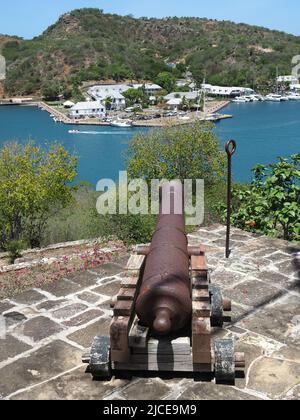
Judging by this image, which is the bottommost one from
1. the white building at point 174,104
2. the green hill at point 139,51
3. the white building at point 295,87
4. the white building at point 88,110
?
the white building at point 88,110

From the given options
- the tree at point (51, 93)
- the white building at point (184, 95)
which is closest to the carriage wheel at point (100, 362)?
the white building at point (184, 95)

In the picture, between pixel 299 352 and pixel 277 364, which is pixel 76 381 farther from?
pixel 299 352

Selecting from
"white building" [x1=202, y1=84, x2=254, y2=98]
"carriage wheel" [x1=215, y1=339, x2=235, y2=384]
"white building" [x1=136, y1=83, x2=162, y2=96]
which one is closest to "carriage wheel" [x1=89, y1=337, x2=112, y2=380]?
"carriage wheel" [x1=215, y1=339, x2=235, y2=384]

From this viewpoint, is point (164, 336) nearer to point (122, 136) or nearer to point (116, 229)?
point (116, 229)

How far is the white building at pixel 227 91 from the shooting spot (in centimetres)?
8675

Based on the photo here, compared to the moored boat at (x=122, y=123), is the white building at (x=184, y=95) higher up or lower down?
higher up

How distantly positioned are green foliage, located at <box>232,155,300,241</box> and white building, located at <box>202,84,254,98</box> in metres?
82.4

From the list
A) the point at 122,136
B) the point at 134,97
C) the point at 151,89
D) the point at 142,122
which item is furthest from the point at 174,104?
the point at 122,136

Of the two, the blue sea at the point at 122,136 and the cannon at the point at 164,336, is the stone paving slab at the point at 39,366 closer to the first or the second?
the cannon at the point at 164,336

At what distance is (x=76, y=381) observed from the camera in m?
3.13

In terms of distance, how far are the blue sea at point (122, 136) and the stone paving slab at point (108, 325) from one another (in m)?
26.0

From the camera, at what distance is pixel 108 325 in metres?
3.82

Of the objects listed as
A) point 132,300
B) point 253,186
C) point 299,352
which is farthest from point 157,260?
point 253,186

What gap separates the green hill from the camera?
92.9 meters
